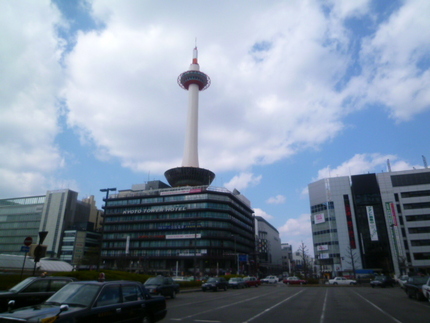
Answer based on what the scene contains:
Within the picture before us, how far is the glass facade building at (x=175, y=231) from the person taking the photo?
279 feet

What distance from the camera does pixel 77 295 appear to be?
7.39m

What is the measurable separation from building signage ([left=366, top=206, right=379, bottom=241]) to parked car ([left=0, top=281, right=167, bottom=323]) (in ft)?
290

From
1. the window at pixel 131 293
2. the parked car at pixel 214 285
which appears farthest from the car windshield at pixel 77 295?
the parked car at pixel 214 285

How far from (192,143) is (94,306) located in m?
104

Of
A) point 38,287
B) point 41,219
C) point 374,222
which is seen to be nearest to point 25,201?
point 41,219

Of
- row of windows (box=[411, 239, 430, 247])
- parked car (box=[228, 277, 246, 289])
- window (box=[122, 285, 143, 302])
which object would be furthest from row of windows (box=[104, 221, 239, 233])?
window (box=[122, 285, 143, 302])

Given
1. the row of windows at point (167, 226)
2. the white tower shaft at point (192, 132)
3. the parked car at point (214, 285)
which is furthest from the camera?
the white tower shaft at point (192, 132)

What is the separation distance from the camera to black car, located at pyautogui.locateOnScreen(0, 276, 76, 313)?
10.4 meters

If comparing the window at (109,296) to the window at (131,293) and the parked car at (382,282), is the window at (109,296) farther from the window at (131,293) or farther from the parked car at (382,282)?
the parked car at (382,282)

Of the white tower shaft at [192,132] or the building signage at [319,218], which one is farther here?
the white tower shaft at [192,132]

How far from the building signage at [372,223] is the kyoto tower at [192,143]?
173ft

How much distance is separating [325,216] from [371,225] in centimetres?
1264

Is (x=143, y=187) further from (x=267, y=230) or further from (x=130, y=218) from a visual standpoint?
(x=267, y=230)

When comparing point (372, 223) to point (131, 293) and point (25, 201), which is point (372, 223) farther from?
point (25, 201)
